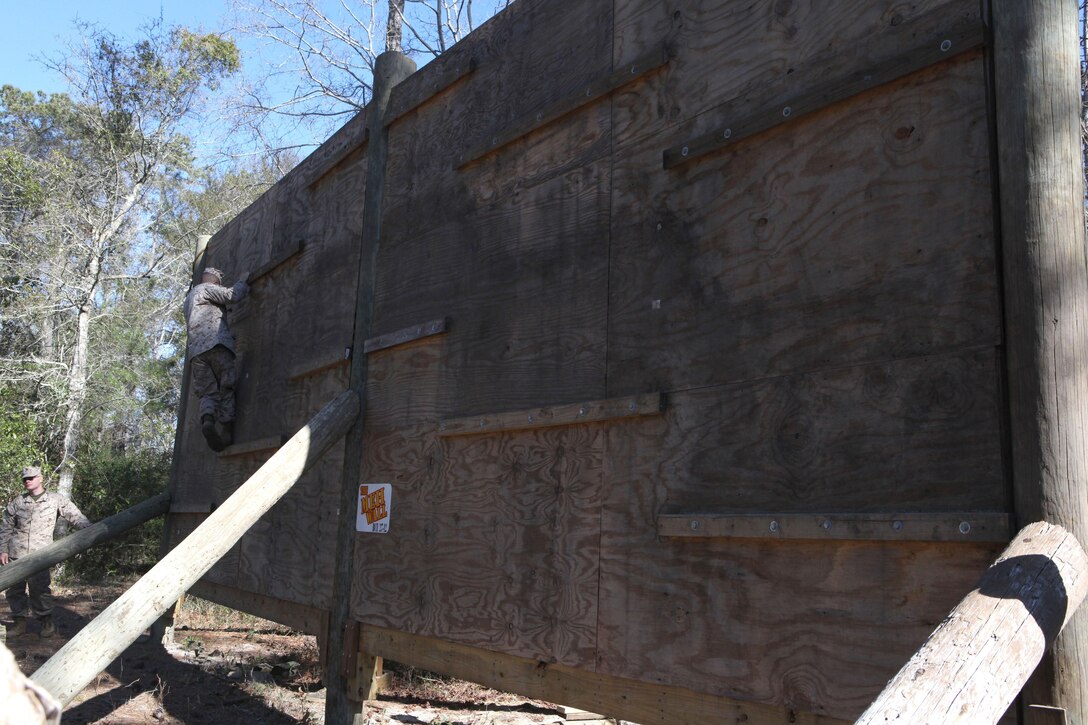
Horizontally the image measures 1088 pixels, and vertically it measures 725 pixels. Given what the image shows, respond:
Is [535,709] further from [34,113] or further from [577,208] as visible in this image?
[34,113]

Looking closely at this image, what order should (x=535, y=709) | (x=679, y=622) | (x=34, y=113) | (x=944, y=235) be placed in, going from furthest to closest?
1. (x=34, y=113)
2. (x=535, y=709)
3. (x=679, y=622)
4. (x=944, y=235)

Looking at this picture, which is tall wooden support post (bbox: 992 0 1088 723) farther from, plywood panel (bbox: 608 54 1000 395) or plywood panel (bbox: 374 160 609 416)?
plywood panel (bbox: 374 160 609 416)

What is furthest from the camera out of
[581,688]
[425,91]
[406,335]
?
[425,91]

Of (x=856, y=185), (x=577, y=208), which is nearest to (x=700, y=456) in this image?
(x=856, y=185)

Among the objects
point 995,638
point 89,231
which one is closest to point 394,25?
point 89,231

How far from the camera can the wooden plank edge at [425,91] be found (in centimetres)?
504

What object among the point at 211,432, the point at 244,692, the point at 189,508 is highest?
the point at 211,432

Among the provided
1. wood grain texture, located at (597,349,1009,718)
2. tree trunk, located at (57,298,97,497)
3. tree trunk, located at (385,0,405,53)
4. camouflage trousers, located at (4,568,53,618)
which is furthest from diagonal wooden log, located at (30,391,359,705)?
tree trunk, located at (57,298,97,497)

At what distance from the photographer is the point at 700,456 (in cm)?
327

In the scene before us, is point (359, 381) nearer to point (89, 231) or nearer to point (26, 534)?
point (26, 534)

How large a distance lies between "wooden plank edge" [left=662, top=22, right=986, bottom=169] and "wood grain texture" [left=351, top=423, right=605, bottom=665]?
1217 mm

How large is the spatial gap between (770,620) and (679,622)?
15.9 inches

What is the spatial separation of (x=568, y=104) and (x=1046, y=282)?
238cm

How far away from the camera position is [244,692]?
7277 mm
